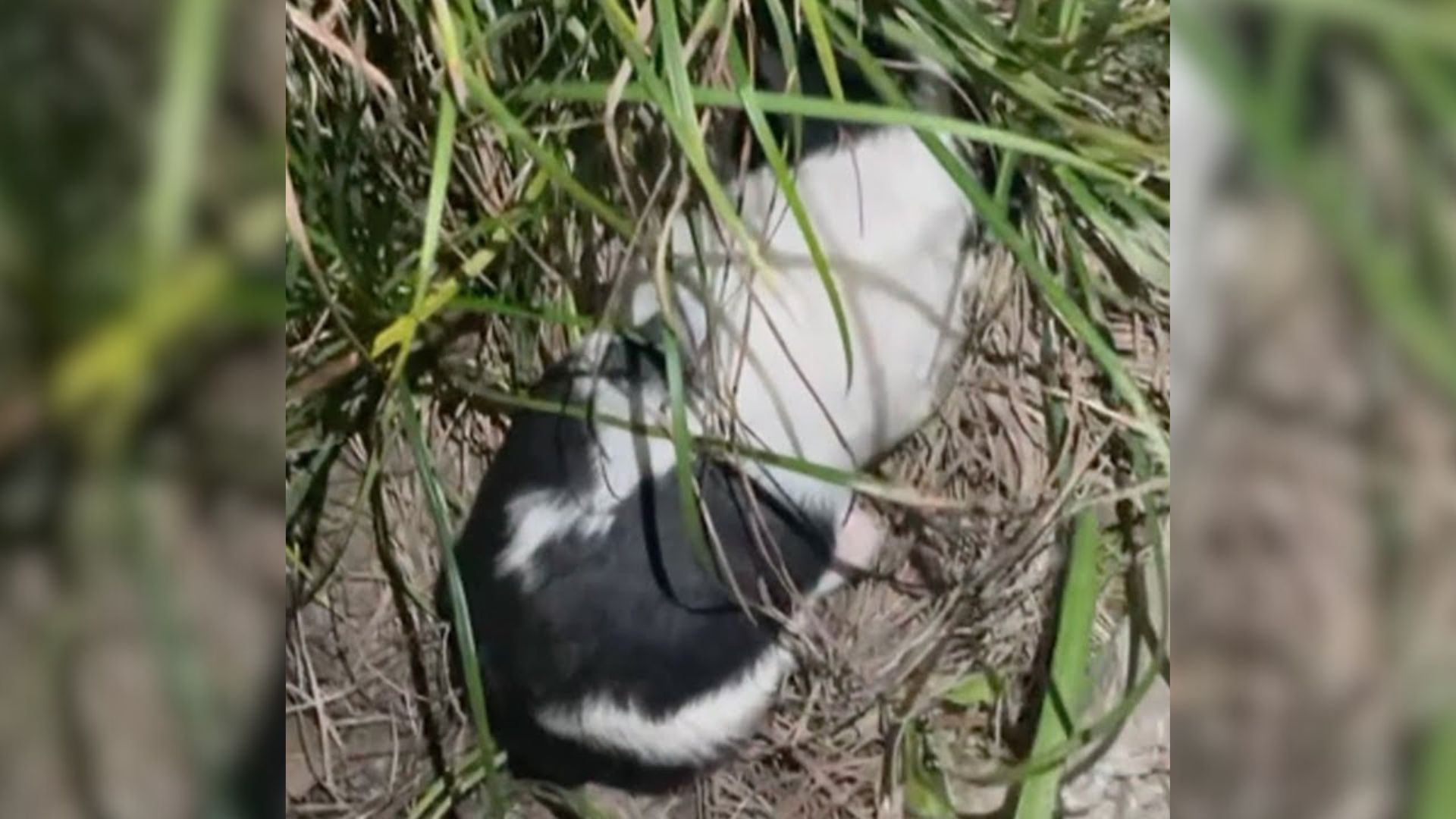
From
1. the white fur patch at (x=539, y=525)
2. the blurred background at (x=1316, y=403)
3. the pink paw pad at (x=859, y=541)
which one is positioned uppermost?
the blurred background at (x=1316, y=403)

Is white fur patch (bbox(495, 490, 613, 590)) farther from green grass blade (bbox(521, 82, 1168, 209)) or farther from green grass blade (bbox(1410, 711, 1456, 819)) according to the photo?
green grass blade (bbox(1410, 711, 1456, 819))

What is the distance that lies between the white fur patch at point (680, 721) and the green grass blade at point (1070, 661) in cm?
18

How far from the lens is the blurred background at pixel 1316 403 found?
306 millimetres

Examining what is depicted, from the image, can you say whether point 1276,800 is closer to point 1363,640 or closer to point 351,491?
point 1363,640

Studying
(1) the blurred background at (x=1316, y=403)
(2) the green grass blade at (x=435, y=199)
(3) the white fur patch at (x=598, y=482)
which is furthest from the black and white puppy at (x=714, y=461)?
(1) the blurred background at (x=1316, y=403)

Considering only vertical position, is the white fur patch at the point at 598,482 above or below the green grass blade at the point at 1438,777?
above

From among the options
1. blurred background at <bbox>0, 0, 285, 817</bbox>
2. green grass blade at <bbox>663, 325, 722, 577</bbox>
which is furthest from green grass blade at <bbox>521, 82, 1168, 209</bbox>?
blurred background at <bbox>0, 0, 285, 817</bbox>

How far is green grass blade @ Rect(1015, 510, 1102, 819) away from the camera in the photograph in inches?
38.9

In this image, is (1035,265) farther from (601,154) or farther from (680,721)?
(680,721)

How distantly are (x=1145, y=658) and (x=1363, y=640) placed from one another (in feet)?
2.21

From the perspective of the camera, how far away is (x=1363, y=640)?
0.33 m

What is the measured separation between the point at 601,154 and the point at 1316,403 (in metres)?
0.60

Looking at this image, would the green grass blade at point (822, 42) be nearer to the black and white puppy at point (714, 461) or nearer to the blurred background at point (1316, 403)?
the black and white puppy at point (714, 461)

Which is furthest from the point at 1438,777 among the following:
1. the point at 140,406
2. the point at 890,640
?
the point at 890,640
